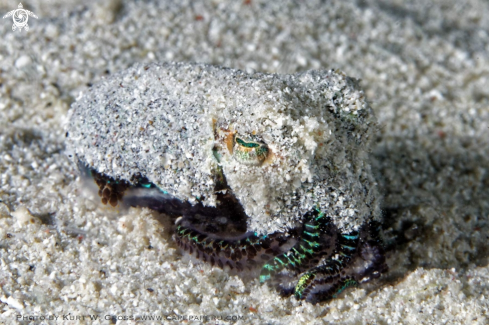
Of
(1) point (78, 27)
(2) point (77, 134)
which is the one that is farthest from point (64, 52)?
(2) point (77, 134)

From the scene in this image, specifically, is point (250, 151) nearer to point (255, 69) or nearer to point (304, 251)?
point (304, 251)

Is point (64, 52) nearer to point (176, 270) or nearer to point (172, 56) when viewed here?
point (172, 56)

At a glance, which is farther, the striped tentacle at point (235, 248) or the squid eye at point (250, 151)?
the striped tentacle at point (235, 248)

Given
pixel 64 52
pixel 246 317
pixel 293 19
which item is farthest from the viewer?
pixel 293 19

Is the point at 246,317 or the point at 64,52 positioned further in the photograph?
the point at 64,52

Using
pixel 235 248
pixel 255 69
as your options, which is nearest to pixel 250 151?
pixel 235 248

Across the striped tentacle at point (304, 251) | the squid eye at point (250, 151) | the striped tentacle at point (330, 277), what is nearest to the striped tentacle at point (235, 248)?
the striped tentacle at point (304, 251)

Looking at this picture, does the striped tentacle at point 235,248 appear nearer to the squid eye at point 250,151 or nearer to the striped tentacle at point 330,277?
the striped tentacle at point 330,277
